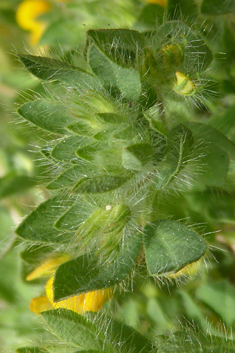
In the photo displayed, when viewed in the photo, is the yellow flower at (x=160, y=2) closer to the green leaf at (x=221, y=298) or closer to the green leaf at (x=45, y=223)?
the green leaf at (x=45, y=223)

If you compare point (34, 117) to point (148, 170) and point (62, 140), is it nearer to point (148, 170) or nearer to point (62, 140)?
point (62, 140)

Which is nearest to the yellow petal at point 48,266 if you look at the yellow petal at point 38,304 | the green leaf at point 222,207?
the yellow petal at point 38,304

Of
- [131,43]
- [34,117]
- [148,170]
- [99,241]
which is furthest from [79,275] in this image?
[131,43]

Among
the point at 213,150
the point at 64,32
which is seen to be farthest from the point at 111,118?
the point at 64,32

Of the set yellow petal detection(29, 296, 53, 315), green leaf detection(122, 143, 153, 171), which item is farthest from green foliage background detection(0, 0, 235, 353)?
yellow petal detection(29, 296, 53, 315)

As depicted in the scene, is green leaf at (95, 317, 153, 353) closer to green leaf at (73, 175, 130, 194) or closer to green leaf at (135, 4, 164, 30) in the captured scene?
green leaf at (73, 175, 130, 194)
